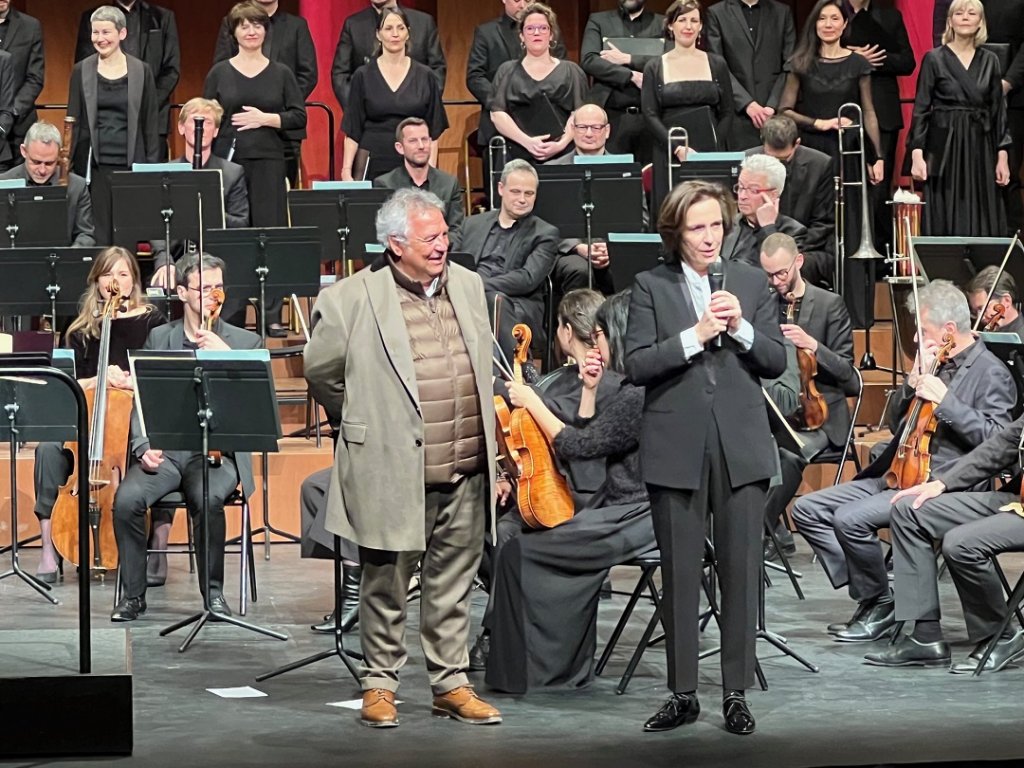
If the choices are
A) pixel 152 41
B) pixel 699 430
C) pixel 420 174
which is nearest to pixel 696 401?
pixel 699 430

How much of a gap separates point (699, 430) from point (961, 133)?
5.17 meters

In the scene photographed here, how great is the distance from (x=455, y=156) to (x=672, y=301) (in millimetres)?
7520

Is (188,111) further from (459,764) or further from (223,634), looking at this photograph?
(459,764)

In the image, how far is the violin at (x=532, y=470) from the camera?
572 cm

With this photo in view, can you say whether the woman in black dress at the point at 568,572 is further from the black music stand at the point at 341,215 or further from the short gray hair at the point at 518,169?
the black music stand at the point at 341,215

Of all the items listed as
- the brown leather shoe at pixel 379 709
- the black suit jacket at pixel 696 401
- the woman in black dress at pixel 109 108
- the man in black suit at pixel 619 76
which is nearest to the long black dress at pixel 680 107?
the man in black suit at pixel 619 76

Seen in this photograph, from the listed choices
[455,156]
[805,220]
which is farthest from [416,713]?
[455,156]

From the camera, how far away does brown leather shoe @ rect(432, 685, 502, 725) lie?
17.1ft

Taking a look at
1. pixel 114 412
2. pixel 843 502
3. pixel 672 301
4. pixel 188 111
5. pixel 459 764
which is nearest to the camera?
pixel 459 764

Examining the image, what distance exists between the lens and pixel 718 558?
16.6 feet

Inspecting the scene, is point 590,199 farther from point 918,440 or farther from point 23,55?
point 23,55

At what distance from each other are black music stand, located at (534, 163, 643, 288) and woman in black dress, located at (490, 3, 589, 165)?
78cm

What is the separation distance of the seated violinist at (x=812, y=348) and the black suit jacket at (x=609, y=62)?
2661mm

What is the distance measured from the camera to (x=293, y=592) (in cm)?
719
